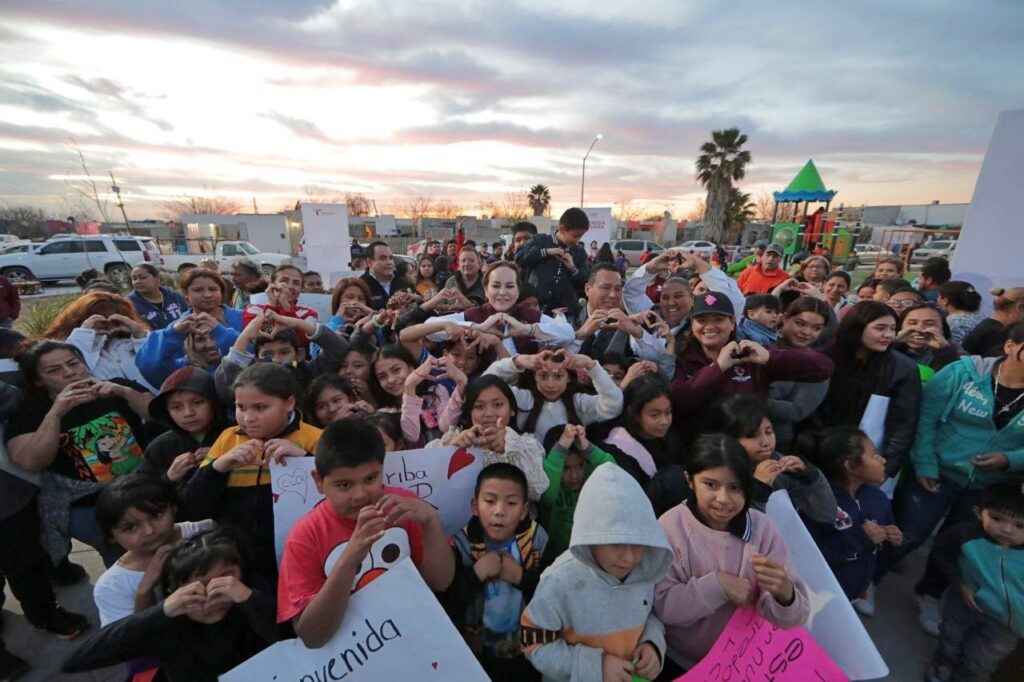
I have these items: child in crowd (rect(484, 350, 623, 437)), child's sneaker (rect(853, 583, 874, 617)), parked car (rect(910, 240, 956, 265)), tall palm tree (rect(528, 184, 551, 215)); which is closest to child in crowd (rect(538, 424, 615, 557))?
child in crowd (rect(484, 350, 623, 437))

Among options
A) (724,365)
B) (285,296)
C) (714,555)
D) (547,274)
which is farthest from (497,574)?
(547,274)

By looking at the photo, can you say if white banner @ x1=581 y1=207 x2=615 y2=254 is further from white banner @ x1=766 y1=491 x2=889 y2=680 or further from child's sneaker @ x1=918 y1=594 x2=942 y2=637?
white banner @ x1=766 y1=491 x2=889 y2=680

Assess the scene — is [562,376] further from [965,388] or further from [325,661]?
[965,388]

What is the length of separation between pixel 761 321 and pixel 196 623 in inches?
167

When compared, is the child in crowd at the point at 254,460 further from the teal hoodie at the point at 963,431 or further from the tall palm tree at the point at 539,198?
the tall palm tree at the point at 539,198

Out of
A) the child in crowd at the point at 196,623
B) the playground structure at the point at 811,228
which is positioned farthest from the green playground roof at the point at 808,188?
the child in crowd at the point at 196,623

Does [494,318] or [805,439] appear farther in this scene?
[494,318]

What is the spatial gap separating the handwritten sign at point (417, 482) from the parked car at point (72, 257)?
21.0 metres

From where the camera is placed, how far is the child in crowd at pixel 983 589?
233cm

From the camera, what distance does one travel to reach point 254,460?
227cm

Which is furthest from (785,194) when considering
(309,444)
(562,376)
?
(309,444)

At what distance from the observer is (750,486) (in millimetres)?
2049

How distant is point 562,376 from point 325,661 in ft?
6.28

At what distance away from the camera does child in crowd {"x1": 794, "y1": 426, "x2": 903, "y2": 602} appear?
2.61 metres
